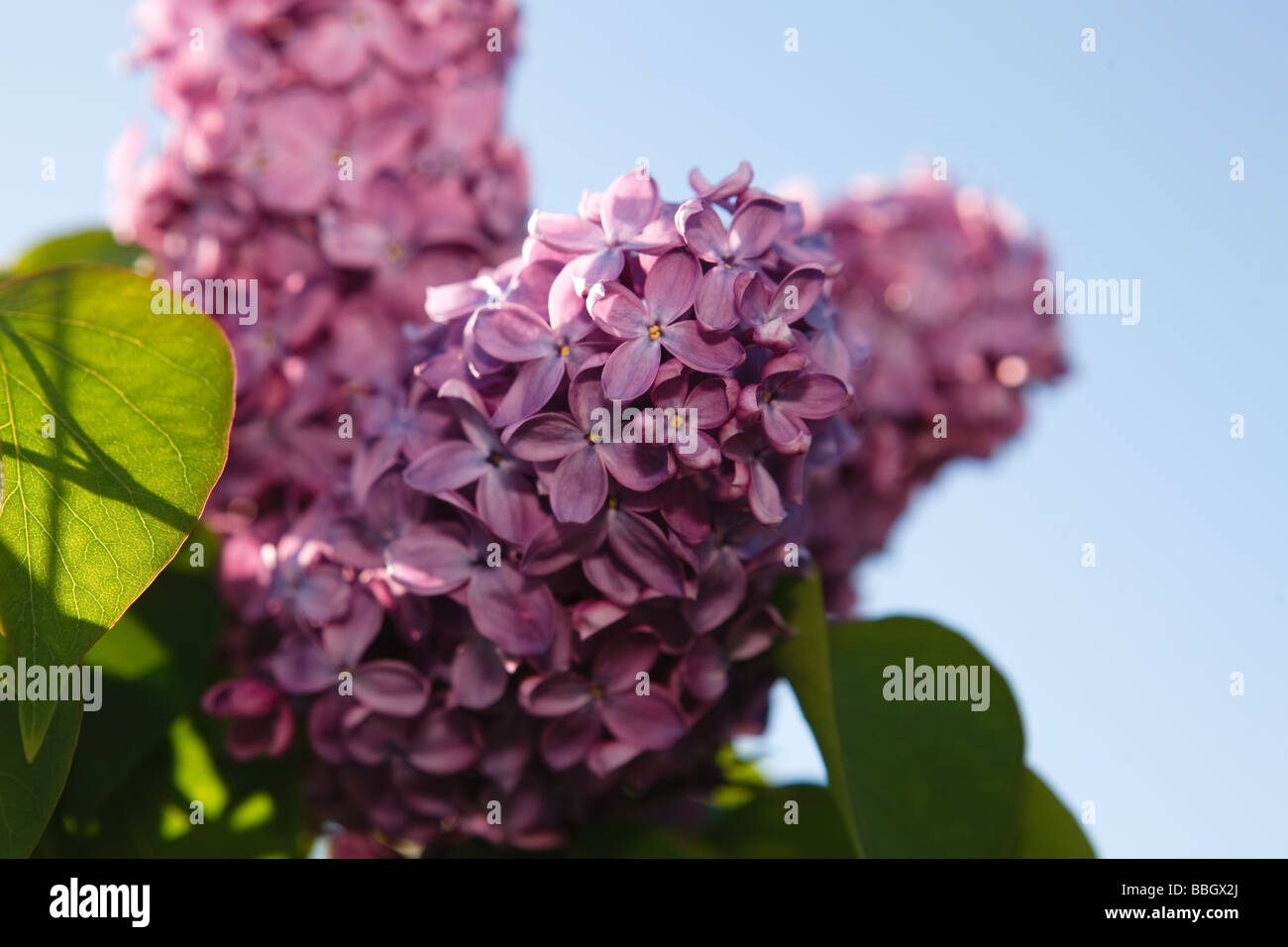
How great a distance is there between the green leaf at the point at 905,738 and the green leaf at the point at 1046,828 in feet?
0.10

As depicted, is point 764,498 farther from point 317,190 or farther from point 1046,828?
point 317,190

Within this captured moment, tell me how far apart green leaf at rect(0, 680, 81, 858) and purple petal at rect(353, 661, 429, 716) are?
0.58ft

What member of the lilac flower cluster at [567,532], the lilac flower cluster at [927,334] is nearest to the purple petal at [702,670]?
the lilac flower cluster at [567,532]

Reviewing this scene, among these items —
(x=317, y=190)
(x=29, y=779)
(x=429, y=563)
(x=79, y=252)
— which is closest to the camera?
(x=29, y=779)

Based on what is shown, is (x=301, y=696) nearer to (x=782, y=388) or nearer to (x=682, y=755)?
(x=682, y=755)

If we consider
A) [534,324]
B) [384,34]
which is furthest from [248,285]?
[534,324]

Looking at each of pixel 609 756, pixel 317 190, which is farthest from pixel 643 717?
pixel 317 190

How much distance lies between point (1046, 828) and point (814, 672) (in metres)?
0.23

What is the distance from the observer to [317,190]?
3.10ft

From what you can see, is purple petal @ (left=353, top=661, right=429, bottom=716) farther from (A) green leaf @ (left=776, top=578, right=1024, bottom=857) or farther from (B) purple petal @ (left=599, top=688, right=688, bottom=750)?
(A) green leaf @ (left=776, top=578, right=1024, bottom=857)

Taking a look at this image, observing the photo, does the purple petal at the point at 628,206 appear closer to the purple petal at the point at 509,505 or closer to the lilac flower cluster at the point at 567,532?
the lilac flower cluster at the point at 567,532

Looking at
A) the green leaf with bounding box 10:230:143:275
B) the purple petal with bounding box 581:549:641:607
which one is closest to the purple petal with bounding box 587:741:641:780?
the purple petal with bounding box 581:549:641:607

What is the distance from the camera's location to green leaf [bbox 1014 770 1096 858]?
82cm
